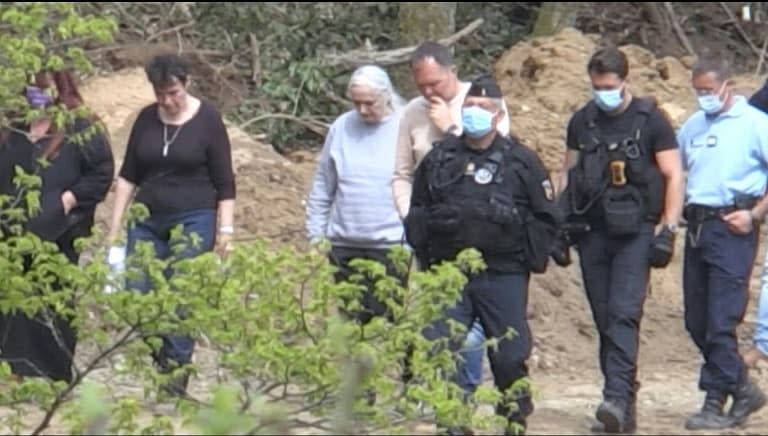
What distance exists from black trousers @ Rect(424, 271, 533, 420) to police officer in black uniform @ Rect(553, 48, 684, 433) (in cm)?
40

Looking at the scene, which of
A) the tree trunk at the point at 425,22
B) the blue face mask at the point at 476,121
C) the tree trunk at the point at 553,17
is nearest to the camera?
the blue face mask at the point at 476,121

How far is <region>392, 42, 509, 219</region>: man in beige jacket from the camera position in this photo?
8281 millimetres

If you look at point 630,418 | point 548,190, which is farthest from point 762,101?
point 630,418

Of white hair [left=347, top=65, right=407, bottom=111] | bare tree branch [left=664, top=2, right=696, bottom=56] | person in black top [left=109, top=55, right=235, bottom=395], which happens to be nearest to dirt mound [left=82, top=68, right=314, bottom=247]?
person in black top [left=109, top=55, right=235, bottom=395]

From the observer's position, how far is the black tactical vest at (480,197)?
7.78 metres

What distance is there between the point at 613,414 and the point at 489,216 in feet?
3.89

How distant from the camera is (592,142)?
8.34 metres

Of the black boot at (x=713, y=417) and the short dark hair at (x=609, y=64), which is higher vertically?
the short dark hair at (x=609, y=64)

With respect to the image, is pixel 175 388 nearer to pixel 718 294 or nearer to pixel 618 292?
pixel 618 292

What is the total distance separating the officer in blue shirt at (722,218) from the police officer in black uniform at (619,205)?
19cm

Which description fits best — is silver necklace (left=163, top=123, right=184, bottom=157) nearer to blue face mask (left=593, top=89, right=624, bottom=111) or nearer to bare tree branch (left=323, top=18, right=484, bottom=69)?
blue face mask (left=593, top=89, right=624, bottom=111)

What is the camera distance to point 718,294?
8453mm

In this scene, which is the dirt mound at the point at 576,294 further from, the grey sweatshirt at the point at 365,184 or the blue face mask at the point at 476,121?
the blue face mask at the point at 476,121

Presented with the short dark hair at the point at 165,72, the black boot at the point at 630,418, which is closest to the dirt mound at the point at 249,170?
the short dark hair at the point at 165,72
